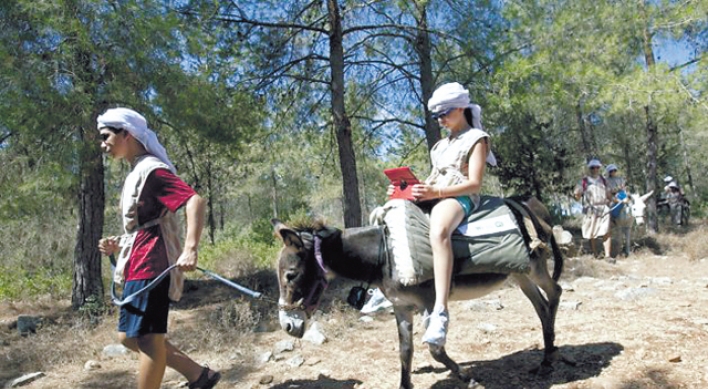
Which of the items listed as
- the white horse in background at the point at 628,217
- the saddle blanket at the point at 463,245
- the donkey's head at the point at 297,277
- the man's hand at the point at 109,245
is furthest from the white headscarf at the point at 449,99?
the white horse in background at the point at 628,217

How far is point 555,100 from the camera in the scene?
8.28 m

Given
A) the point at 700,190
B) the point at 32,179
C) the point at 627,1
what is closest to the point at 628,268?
the point at 627,1

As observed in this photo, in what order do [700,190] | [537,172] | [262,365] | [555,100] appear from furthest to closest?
[700,190]
[537,172]
[555,100]
[262,365]

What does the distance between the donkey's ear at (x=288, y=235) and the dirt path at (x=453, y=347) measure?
129 centimetres

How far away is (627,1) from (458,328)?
31.3 feet

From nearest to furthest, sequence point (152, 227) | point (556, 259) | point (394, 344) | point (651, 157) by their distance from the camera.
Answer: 1. point (152, 227)
2. point (556, 259)
3. point (394, 344)
4. point (651, 157)

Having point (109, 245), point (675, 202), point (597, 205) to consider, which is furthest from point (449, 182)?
point (675, 202)

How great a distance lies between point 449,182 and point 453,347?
200 centimetres

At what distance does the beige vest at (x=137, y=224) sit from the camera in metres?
2.88

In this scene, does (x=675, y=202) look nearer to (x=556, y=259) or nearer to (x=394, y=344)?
(x=556, y=259)

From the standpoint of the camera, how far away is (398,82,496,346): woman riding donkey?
292 cm

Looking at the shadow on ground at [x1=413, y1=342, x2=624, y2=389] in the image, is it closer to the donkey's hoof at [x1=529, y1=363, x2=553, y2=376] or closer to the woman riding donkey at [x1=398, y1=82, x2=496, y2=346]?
the donkey's hoof at [x1=529, y1=363, x2=553, y2=376]

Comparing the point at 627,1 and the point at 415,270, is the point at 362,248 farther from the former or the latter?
the point at 627,1

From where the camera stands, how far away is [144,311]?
2809 millimetres
